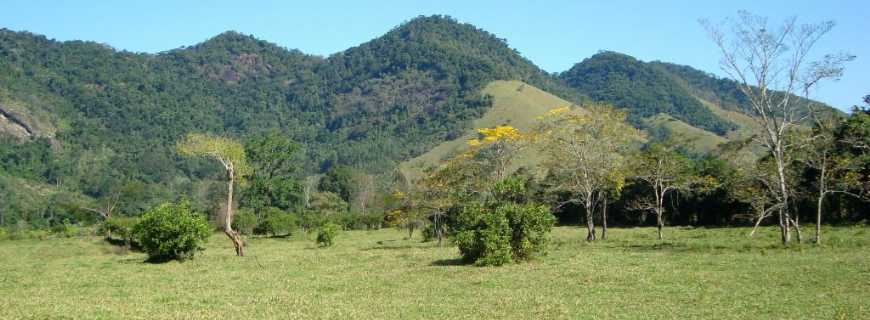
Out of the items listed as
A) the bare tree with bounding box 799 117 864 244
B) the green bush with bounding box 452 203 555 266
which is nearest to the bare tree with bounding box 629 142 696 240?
the bare tree with bounding box 799 117 864 244

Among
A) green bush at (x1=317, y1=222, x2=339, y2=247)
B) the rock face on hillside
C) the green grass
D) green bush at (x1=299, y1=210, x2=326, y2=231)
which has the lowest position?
the green grass

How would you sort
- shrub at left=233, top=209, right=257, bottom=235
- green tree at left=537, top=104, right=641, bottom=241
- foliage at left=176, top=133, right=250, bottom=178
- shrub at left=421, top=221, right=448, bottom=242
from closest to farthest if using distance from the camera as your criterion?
foliage at left=176, top=133, right=250, bottom=178, green tree at left=537, top=104, right=641, bottom=241, shrub at left=421, top=221, right=448, bottom=242, shrub at left=233, top=209, right=257, bottom=235

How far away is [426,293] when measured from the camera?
1961cm

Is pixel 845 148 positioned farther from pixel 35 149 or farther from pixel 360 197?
pixel 35 149

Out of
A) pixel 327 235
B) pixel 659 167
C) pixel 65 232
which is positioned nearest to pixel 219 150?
pixel 327 235

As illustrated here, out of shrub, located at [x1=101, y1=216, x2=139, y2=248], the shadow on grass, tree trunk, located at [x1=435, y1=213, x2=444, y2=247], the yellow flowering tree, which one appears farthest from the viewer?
shrub, located at [x1=101, y1=216, x2=139, y2=248]

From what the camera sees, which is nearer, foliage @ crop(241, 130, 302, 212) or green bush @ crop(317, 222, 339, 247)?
green bush @ crop(317, 222, 339, 247)

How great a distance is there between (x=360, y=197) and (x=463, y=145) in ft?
198

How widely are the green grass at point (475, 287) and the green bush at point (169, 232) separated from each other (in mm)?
1223

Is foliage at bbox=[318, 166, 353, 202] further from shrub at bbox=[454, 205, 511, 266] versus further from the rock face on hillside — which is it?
the rock face on hillside

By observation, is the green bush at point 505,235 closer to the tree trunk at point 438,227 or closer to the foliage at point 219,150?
the tree trunk at point 438,227

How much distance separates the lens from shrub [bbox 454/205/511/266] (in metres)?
27.0

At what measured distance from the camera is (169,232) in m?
32.4

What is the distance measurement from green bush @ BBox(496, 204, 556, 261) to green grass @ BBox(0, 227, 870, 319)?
0.77 metres
